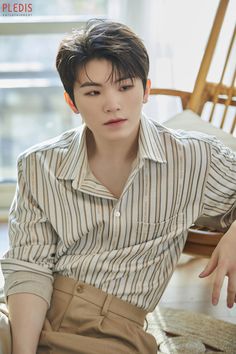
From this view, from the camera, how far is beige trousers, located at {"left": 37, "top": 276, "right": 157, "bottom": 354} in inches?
53.3

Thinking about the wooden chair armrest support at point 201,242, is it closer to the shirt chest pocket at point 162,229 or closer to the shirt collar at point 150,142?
the shirt chest pocket at point 162,229

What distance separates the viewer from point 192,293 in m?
2.11

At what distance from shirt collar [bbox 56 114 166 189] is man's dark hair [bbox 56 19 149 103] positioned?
104mm

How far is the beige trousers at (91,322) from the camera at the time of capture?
1.35 m

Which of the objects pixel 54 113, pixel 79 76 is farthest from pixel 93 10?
pixel 79 76

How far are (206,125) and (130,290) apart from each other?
26.5 inches

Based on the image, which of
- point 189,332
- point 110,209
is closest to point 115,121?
point 110,209

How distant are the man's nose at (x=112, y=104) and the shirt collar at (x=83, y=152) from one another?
0.11 m

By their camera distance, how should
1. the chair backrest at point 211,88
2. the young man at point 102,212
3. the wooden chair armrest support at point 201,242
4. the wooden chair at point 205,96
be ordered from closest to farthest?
the young man at point 102,212
the wooden chair armrest support at point 201,242
the wooden chair at point 205,96
the chair backrest at point 211,88

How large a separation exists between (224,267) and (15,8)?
67.1 inches

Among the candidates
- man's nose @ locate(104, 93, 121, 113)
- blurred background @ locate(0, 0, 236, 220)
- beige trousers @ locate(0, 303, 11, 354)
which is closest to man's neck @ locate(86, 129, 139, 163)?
man's nose @ locate(104, 93, 121, 113)

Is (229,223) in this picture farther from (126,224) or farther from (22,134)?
(22,134)

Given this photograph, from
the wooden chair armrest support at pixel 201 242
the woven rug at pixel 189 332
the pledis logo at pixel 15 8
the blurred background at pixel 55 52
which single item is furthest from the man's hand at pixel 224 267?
the pledis logo at pixel 15 8

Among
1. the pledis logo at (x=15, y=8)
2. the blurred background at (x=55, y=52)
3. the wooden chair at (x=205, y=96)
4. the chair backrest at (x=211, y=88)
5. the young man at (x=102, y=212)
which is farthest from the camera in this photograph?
the pledis logo at (x=15, y=8)
